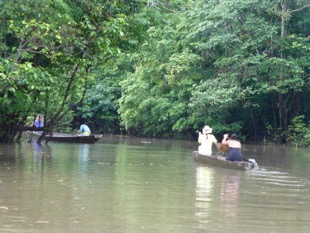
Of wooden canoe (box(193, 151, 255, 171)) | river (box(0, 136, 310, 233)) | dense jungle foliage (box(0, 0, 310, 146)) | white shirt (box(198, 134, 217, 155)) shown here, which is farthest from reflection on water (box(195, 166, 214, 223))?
dense jungle foliage (box(0, 0, 310, 146))

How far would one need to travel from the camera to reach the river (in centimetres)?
980

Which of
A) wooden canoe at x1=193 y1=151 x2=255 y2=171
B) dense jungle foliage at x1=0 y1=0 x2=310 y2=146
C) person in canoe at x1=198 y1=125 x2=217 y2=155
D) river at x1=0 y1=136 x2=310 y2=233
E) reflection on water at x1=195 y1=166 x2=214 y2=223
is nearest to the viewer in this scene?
river at x1=0 y1=136 x2=310 y2=233

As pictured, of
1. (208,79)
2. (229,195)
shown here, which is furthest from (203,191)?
(208,79)

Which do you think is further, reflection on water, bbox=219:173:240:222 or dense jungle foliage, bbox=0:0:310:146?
dense jungle foliage, bbox=0:0:310:146

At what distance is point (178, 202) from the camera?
12250 mm

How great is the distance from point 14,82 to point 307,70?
2685 cm

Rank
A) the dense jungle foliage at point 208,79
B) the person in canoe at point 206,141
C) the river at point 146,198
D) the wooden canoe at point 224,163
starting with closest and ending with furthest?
the river at point 146,198 < the wooden canoe at point 224,163 < the person in canoe at point 206,141 < the dense jungle foliage at point 208,79

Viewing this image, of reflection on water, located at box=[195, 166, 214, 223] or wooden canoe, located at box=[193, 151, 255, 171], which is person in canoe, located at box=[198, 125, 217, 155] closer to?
wooden canoe, located at box=[193, 151, 255, 171]

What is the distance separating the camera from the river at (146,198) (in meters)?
9.80

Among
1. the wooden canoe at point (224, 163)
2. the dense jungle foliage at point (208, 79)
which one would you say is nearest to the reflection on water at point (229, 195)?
the wooden canoe at point (224, 163)

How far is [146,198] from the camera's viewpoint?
41.5 ft

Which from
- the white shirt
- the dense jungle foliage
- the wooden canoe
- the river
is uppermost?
the dense jungle foliage

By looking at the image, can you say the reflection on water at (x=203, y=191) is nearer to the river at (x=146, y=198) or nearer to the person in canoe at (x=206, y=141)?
the river at (x=146, y=198)

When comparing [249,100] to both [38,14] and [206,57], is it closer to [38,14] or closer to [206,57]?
[206,57]
